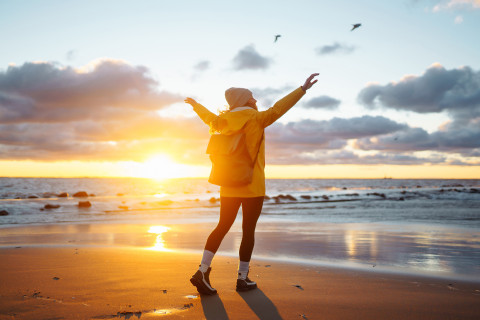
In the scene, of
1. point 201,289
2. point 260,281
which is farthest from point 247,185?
point 260,281

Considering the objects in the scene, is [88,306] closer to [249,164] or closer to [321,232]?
[249,164]

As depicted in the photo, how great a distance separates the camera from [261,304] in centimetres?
353

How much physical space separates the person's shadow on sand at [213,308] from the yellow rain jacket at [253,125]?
1.07m

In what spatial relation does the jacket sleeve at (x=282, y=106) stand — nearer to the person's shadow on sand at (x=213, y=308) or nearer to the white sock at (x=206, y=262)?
the white sock at (x=206, y=262)

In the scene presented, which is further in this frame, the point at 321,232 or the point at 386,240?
the point at 321,232

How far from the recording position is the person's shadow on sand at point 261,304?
3.20 metres

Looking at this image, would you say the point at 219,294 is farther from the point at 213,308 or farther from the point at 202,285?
the point at 213,308

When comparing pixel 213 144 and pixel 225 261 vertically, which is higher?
pixel 213 144

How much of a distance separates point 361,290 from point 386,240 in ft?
15.1

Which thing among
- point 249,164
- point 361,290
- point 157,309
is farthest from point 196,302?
point 361,290

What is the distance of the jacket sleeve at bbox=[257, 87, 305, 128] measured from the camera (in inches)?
151

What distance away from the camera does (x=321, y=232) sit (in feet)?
32.4

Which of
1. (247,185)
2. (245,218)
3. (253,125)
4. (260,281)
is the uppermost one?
(253,125)

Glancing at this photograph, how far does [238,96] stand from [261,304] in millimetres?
2231
